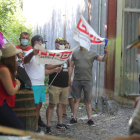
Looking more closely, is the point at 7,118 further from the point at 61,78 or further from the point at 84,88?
the point at 84,88

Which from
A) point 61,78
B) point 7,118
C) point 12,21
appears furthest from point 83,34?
point 12,21

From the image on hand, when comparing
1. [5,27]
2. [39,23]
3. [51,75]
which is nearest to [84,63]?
[51,75]

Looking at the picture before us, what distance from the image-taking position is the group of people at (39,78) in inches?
137

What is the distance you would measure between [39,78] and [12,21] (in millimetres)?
9654

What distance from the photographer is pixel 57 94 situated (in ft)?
18.8

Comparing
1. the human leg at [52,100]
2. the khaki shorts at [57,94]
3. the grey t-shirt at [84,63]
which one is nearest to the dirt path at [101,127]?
the human leg at [52,100]

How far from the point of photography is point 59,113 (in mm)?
5879

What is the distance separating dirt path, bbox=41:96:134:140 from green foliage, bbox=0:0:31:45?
20.8ft

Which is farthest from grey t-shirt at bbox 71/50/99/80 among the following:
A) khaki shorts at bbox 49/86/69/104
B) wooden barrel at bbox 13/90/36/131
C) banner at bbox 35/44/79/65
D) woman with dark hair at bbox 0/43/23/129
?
woman with dark hair at bbox 0/43/23/129

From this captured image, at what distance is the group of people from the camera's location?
137 inches

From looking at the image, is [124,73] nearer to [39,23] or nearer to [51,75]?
[51,75]

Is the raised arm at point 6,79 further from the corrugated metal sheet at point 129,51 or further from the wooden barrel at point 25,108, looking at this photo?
the corrugated metal sheet at point 129,51

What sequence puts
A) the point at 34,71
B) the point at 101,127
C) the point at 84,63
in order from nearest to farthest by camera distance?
the point at 34,71 → the point at 101,127 → the point at 84,63

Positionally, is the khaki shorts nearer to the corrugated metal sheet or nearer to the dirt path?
the dirt path
